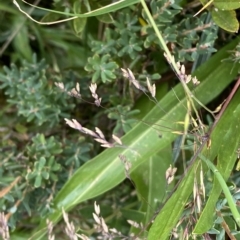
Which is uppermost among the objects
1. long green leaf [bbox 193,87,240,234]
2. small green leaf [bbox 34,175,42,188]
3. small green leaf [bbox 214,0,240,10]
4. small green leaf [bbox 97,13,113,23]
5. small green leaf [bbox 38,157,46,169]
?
small green leaf [bbox 214,0,240,10]

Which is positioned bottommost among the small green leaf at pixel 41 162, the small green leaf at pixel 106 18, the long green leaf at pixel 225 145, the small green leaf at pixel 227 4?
the small green leaf at pixel 41 162

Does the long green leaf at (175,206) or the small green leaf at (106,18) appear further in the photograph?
the small green leaf at (106,18)

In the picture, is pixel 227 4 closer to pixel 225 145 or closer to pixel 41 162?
pixel 225 145

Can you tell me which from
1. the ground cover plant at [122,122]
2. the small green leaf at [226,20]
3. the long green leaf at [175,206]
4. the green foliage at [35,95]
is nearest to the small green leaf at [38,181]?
the ground cover plant at [122,122]

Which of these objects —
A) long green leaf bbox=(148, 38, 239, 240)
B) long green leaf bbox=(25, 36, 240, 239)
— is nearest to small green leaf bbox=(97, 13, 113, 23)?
long green leaf bbox=(25, 36, 240, 239)

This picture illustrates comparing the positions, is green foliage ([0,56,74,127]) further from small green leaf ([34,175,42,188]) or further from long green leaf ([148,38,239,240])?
long green leaf ([148,38,239,240])

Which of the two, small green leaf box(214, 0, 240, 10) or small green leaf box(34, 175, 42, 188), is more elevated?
small green leaf box(214, 0, 240, 10)

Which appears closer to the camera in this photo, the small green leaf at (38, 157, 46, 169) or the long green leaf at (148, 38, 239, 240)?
the long green leaf at (148, 38, 239, 240)

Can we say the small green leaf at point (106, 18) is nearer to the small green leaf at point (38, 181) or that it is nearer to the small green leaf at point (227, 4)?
the small green leaf at point (227, 4)
